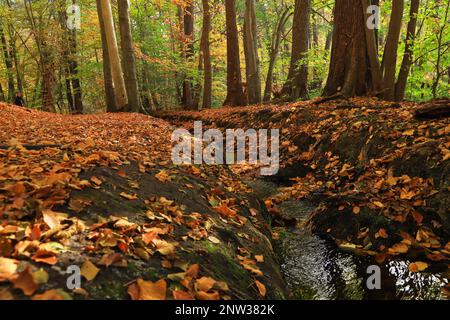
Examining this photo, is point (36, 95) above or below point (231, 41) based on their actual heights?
below

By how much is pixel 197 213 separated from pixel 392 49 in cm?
614

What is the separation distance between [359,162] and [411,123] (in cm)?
88

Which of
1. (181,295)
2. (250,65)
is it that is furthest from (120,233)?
(250,65)

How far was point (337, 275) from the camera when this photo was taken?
3109 mm

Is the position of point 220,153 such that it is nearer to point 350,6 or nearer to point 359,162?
point 359,162

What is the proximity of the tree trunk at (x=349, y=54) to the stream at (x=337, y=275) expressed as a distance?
209 inches

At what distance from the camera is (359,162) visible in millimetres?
5055

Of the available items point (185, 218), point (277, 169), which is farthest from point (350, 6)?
point (185, 218)

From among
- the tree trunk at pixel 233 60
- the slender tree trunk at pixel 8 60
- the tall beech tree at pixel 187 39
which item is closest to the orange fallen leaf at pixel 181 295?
the tree trunk at pixel 233 60

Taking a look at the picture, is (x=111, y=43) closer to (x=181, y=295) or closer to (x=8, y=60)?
(x=8, y=60)

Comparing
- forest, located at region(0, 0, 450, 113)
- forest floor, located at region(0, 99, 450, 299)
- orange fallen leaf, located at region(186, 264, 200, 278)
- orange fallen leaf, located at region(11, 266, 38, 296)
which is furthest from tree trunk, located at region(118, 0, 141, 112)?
orange fallen leaf, located at region(11, 266, 38, 296)

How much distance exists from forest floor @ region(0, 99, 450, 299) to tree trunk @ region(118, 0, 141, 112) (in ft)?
24.2

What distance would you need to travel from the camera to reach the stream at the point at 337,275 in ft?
8.95

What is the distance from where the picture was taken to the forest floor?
5.95 ft
